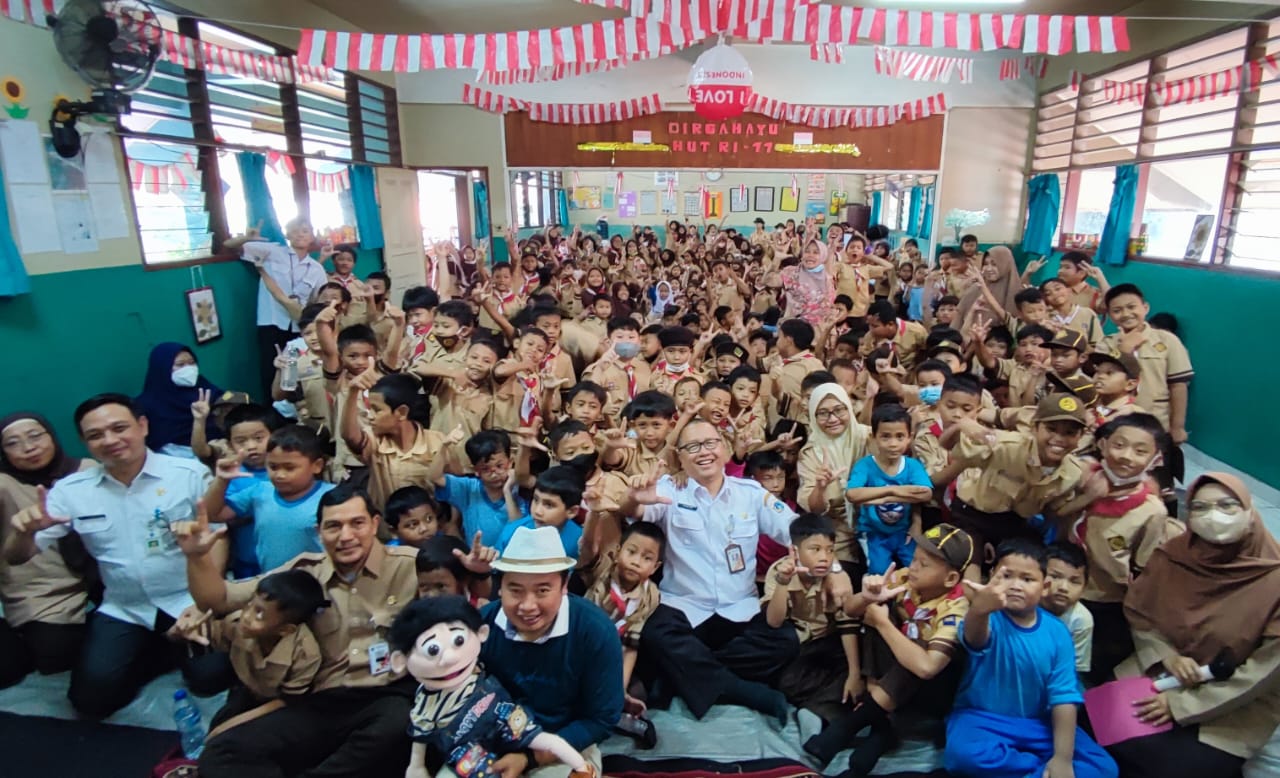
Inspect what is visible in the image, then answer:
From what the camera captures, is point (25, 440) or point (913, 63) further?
point (913, 63)

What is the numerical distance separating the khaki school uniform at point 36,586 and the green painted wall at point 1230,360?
7.46 m

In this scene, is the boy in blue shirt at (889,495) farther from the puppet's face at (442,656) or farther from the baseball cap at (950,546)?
the puppet's face at (442,656)

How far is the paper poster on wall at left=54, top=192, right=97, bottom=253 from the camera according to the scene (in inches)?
177

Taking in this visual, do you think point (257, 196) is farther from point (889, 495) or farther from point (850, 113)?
point (850, 113)

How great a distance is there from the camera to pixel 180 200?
5746 mm

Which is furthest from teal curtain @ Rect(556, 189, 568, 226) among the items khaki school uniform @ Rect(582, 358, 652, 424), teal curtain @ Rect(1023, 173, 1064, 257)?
khaki school uniform @ Rect(582, 358, 652, 424)

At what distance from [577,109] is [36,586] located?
808 centimetres

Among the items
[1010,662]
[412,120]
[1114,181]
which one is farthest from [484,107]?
[1010,662]

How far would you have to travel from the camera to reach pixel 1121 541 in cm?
270

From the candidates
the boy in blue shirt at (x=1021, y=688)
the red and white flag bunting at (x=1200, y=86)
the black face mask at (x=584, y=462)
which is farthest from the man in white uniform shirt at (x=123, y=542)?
the red and white flag bunting at (x=1200, y=86)

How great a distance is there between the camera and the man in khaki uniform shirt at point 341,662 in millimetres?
2277

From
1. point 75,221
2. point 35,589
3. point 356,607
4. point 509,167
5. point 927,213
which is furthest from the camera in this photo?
point 927,213

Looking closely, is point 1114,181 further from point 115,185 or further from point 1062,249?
point 115,185

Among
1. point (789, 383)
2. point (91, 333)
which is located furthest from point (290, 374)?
point (789, 383)
